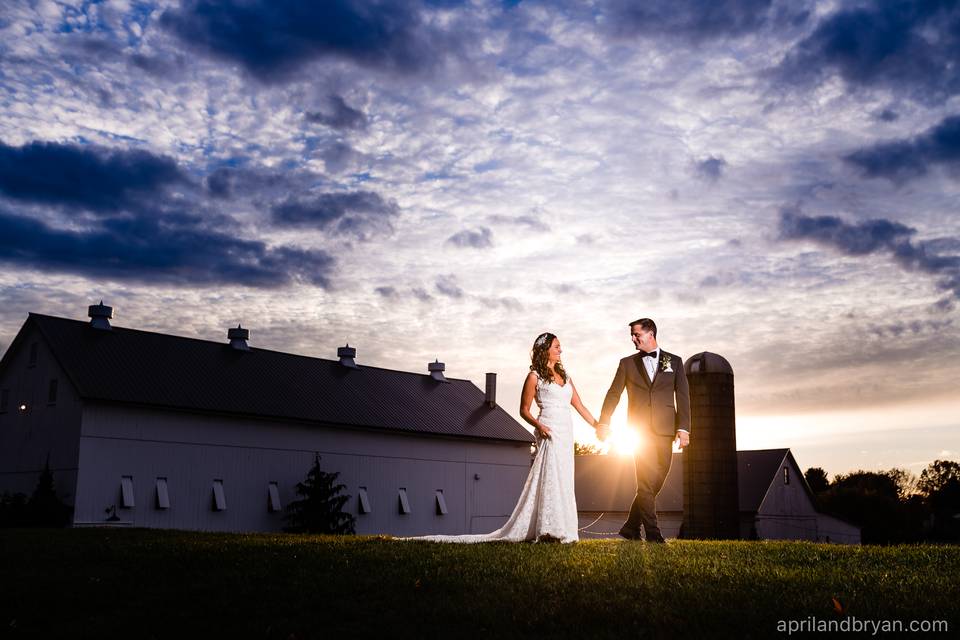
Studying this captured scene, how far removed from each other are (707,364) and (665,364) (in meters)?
11.8

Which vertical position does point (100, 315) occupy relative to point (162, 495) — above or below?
above

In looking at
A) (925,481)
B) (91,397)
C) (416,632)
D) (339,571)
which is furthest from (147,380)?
(925,481)

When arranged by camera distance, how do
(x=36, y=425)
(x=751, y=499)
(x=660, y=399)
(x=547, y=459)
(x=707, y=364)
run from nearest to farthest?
1. (x=660, y=399)
2. (x=547, y=459)
3. (x=707, y=364)
4. (x=36, y=425)
5. (x=751, y=499)

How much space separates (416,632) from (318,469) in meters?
38.7

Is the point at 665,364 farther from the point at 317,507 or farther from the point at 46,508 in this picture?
the point at 317,507

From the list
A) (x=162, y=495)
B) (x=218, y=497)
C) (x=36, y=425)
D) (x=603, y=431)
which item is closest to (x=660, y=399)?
(x=603, y=431)

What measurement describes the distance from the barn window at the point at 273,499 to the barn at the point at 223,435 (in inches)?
2.7

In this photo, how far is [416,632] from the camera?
24.7 ft

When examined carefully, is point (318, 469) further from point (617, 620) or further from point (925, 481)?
point (925, 481)

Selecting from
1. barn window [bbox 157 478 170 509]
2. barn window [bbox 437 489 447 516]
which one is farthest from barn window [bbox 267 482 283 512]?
barn window [bbox 437 489 447 516]

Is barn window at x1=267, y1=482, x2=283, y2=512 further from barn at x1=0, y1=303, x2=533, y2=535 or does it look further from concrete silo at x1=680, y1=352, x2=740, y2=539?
concrete silo at x1=680, y1=352, x2=740, y2=539

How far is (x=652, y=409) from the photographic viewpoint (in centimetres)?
1359

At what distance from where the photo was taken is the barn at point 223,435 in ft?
128

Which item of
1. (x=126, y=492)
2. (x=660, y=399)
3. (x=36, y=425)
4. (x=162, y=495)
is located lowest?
(x=162, y=495)
